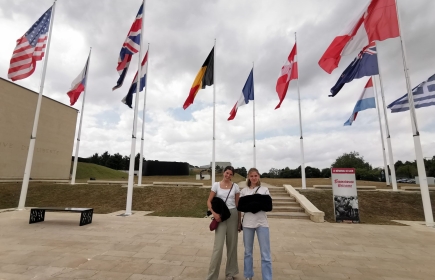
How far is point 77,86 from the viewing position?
14.5 m

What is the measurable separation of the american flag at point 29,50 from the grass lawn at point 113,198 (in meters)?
7.49

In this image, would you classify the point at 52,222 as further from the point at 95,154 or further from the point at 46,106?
the point at 95,154

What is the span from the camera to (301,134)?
48.8ft

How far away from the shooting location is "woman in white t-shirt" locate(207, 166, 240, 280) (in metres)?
3.38

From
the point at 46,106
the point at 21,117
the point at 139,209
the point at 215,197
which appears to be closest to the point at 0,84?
the point at 21,117

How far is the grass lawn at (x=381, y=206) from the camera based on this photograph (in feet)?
34.9

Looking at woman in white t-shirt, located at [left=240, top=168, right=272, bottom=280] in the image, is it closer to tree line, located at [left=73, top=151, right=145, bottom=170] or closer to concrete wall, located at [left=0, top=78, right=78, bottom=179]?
concrete wall, located at [left=0, top=78, right=78, bottom=179]

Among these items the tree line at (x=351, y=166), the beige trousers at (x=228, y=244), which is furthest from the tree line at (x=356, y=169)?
the beige trousers at (x=228, y=244)

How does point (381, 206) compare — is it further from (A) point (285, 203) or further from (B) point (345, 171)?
(A) point (285, 203)

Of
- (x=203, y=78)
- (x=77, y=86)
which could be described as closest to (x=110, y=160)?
(x=77, y=86)

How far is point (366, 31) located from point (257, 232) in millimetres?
9615

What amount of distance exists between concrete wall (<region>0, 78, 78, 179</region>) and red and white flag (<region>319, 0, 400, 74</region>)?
31.2 meters

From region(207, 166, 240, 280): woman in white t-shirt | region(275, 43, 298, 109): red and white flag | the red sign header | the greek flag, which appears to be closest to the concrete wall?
region(275, 43, 298, 109): red and white flag

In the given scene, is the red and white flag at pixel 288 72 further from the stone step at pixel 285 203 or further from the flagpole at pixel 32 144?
the flagpole at pixel 32 144
